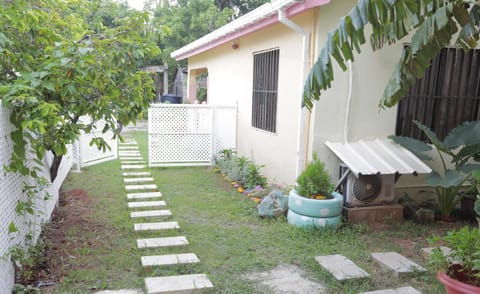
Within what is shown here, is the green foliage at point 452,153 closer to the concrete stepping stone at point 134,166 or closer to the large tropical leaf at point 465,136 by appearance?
the large tropical leaf at point 465,136

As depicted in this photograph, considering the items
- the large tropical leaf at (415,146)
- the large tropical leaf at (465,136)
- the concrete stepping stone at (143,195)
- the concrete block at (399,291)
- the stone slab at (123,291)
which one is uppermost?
the large tropical leaf at (465,136)

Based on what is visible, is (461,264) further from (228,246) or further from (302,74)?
(302,74)

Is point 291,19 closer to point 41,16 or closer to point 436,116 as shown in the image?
point 436,116

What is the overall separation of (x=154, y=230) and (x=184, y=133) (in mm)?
4249

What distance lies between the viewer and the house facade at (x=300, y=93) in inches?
213

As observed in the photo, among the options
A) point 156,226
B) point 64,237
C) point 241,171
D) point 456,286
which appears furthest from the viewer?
point 241,171

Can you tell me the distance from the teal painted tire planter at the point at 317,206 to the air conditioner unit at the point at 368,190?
0.37m

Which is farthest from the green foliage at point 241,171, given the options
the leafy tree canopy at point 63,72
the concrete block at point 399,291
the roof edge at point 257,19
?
the concrete block at point 399,291

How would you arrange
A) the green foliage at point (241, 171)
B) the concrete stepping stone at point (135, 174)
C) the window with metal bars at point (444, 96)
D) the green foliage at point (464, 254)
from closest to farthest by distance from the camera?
the green foliage at point (464, 254), the window with metal bars at point (444, 96), the green foliage at point (241, 171), the concrete stepping stone at point (135, 174)

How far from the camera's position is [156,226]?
493 centimetres

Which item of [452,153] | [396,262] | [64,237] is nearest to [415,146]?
[452,153]

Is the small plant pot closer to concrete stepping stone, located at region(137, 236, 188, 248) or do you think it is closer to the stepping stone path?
the stepping stone path

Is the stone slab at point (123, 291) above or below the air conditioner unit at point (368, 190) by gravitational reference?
below

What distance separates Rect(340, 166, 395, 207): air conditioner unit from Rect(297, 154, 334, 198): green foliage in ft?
1.28
